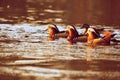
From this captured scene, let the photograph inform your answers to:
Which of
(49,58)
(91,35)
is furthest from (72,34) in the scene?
(49,58)

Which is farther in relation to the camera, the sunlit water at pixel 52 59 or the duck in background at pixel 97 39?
the duck in background at pixel 97 39

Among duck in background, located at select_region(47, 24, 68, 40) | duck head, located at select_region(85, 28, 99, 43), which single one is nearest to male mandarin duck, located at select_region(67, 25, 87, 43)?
duck head, located at select_region(85, 28, 99, 43)

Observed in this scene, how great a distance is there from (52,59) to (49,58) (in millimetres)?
185

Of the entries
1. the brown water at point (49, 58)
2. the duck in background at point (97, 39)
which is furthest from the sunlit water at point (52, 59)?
the duck in background at point (97, 39)

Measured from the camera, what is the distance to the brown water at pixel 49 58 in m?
15.0

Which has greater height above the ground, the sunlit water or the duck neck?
the sunlit water

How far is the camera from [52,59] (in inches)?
685

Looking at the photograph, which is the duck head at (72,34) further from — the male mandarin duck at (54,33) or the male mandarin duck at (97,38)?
the male mandarin duck at (97,38)

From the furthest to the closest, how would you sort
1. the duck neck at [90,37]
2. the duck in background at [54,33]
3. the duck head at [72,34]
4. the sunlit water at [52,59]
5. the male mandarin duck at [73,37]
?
the duck in background at [54,33] < the duck head at [72,34] < the male mandarin duck at [73,37] < the duck neck at [90,37] < the sunlit water at [52,59]

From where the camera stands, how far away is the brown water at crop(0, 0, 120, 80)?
15.0 metres

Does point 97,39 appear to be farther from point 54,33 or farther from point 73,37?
→ point 54,33

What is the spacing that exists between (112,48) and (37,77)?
242 inches

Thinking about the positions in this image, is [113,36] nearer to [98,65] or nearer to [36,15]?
[98,65]

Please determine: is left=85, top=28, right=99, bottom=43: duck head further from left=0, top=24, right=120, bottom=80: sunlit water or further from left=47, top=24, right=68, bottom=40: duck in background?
left=47, top=24, right=68, bottom=40: duck in background
